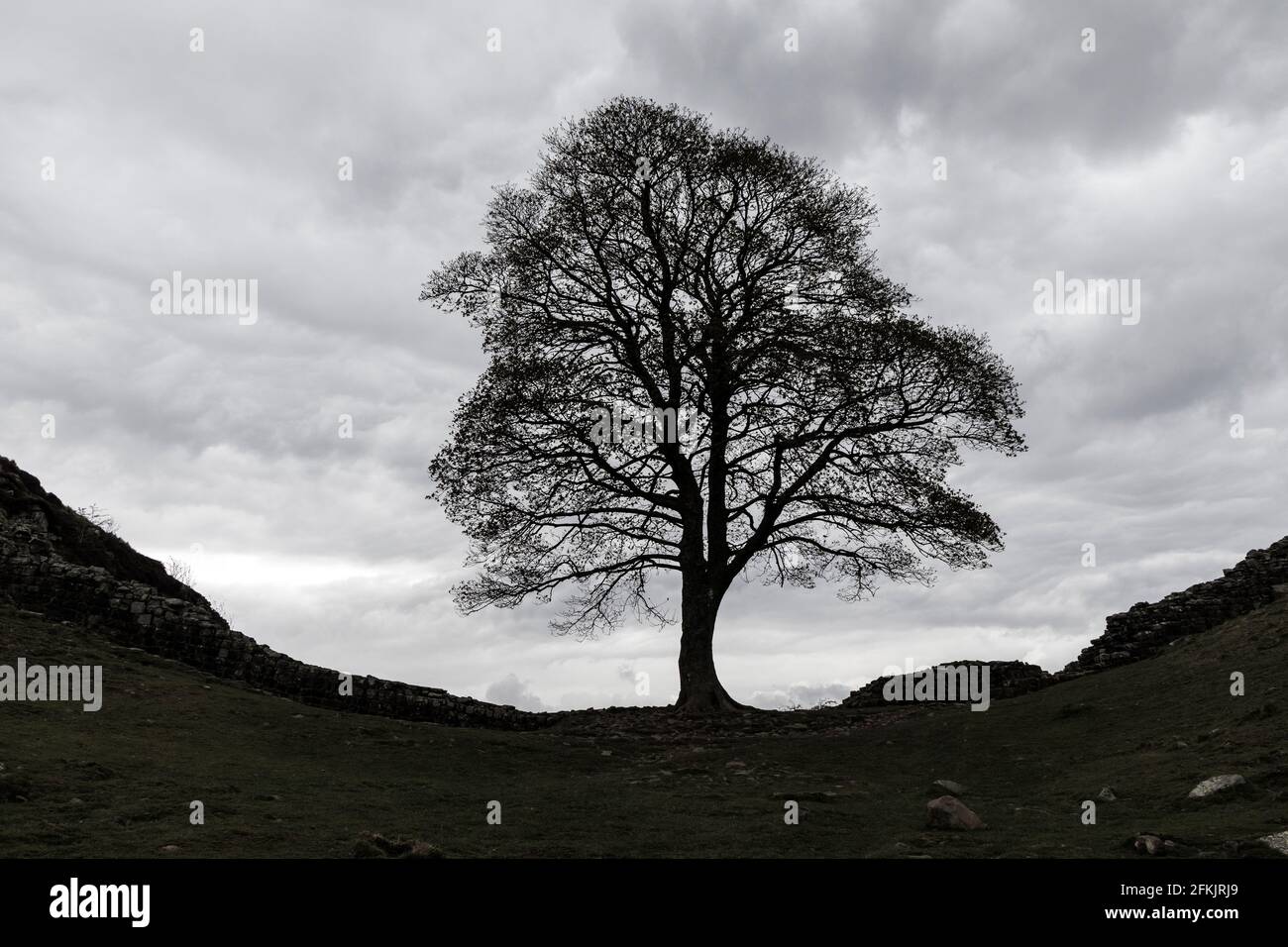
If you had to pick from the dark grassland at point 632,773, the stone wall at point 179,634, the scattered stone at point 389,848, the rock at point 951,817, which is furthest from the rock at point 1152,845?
the stone wall at point 179,634

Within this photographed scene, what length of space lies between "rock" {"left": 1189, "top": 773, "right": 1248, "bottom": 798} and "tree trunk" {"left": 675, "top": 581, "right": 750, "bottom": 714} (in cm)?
1424

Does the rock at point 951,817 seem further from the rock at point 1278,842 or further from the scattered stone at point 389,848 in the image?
the scattered stone at point 389,848

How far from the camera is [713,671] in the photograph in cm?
2786

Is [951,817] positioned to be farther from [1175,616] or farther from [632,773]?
[1175,616]

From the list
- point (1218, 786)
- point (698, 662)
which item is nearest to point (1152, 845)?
point (1218, 786)

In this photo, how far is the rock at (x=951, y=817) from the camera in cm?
1324

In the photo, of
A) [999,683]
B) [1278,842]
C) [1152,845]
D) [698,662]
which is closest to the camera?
[1278,842]

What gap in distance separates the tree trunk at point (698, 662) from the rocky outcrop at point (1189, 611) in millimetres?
9589

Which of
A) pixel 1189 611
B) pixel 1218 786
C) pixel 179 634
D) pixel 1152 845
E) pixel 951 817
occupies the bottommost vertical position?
pixel 951 817

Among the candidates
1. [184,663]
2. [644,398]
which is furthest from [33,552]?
[644,398]

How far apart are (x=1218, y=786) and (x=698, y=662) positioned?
589 inches

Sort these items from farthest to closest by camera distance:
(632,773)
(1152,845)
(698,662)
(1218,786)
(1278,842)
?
(698,662)
(632,773)
(1218,786)
(1152,845)
(1278,842)

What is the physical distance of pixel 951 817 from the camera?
43.6 feet
